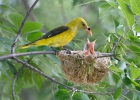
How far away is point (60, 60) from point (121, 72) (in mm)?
850

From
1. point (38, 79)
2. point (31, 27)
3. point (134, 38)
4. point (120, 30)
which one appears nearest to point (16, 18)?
point (31, 27)

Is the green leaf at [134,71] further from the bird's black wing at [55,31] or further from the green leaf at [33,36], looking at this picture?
the bird's black wing at [55,31]

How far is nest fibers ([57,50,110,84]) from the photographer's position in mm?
3164

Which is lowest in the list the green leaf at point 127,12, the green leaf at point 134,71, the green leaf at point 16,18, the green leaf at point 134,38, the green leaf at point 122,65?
the green leaf at point 134,71

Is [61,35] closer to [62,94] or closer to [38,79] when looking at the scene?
[38,79]

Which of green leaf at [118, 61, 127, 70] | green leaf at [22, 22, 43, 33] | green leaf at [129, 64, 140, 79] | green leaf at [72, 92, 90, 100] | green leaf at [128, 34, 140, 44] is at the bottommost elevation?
green leaf at [72, 92, 90, 100]

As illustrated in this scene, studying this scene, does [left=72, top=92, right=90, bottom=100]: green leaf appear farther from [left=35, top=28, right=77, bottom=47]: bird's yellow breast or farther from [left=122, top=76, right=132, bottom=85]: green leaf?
[left=35, top=28, right=77, bottom=47]: bird's yellow breast

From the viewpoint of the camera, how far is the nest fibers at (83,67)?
3.16 m

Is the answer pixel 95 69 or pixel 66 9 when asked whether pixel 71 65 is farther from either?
pixel 66 9

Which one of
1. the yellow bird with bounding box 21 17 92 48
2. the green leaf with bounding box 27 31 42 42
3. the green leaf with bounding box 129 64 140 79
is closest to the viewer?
the green leaf with bounding box 129 64 140 79

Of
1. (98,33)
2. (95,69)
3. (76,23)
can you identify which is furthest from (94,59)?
(98,33)

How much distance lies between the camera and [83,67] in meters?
3.20

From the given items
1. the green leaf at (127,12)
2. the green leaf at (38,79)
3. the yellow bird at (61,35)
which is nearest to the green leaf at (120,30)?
the green leaf at (127,12)

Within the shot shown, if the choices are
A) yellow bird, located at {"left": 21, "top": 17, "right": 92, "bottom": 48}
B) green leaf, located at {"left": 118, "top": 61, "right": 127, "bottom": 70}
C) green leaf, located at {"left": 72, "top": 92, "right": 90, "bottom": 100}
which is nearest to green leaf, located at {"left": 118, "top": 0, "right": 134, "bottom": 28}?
green leaf, located at {"left": 118, "top": 61, "right": 127, "bottom": 70}
